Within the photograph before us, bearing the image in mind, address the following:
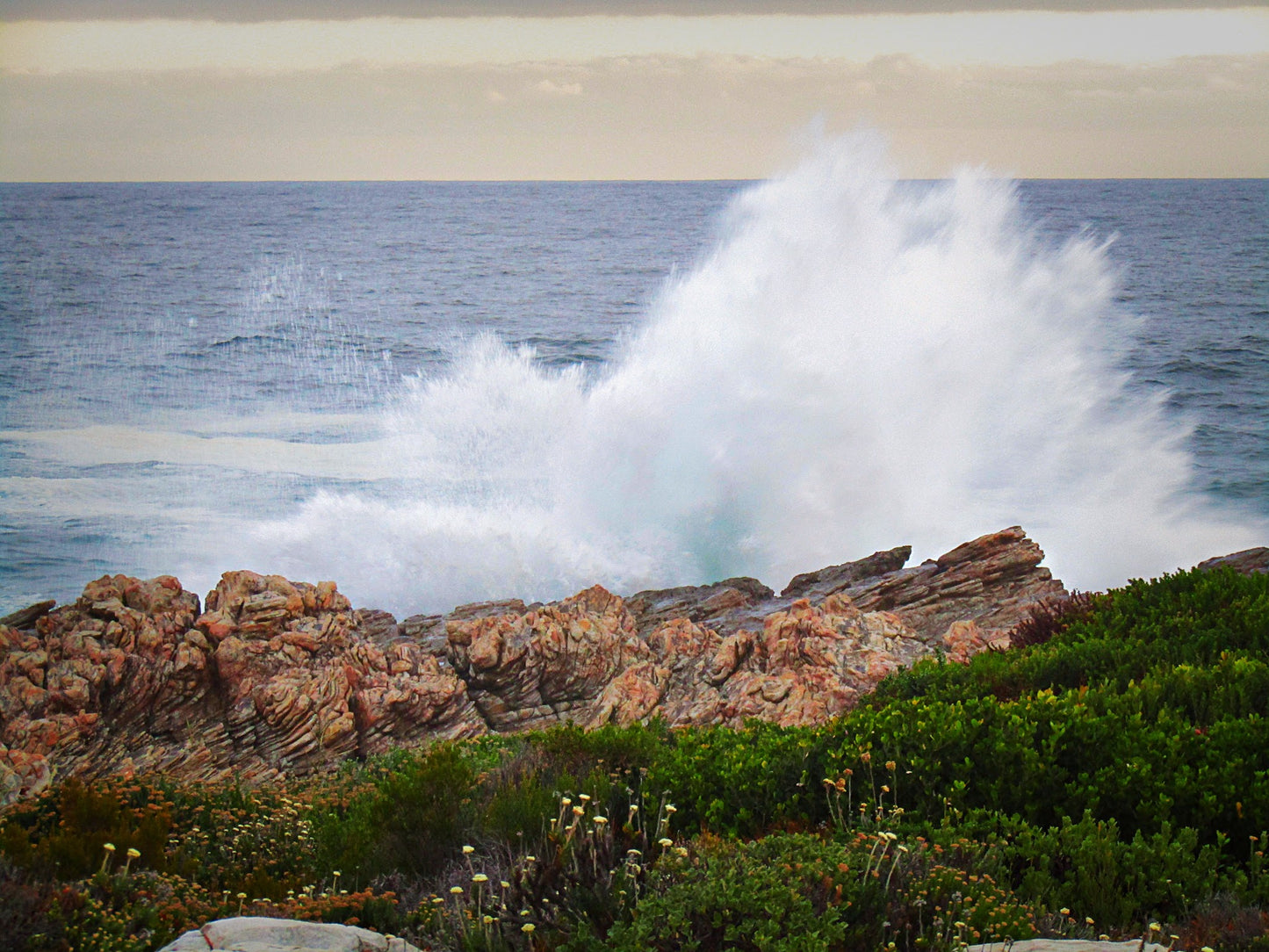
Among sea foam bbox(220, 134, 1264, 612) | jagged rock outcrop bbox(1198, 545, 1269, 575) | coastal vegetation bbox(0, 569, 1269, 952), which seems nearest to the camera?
Result: coastal vegetation bbox(0, 569, 1269, 952)

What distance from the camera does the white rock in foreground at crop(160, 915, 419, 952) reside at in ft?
9.66

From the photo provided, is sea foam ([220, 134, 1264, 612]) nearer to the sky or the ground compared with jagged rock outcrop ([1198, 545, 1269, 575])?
nearer to the sky

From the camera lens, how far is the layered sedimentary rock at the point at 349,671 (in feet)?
28.7

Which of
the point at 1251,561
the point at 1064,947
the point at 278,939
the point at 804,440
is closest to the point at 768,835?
the point at 1064,947

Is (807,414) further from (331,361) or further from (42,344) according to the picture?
(42,344)

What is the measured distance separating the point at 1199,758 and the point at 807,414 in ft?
48.0

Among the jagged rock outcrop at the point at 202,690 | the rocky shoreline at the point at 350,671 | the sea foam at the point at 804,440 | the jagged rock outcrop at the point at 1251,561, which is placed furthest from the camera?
the sea foam at the point at 804,440

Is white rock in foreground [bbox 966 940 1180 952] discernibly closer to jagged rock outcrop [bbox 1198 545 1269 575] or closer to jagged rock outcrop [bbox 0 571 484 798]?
jagged rock outcrop [bbox 0 571 484 798]

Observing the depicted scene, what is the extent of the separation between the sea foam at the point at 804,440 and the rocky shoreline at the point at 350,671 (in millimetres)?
6684

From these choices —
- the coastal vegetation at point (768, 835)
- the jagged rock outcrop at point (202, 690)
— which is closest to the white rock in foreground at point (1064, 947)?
the coastal vegetation at point (768, 835)

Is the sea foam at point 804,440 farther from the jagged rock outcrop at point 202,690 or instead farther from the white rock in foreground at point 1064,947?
the white rock in foreground at point 1064,947

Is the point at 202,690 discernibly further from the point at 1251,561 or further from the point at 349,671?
→ the point at 1251,561

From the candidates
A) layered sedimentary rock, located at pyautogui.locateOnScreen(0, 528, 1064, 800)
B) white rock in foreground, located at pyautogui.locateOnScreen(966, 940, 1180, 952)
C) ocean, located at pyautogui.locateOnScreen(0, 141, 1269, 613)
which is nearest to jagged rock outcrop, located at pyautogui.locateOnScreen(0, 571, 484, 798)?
layered sedimentary rock, located at pyautogui.locateOnScreen(0, 528, 1064, 800)

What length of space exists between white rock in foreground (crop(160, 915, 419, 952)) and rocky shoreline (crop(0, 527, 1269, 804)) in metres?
4.93
